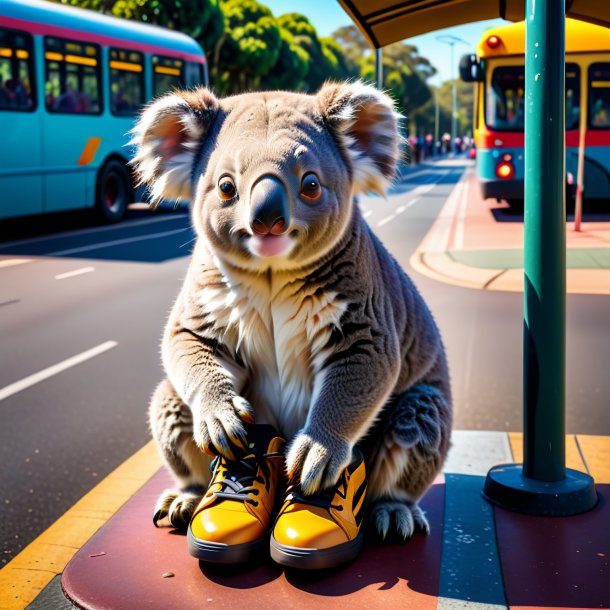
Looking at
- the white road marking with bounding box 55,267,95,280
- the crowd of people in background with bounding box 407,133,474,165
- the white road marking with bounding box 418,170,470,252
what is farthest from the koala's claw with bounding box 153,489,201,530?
the crowd of people in background with bounding box 407,133,474,165

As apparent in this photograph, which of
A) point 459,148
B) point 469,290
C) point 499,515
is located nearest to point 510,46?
point 469,290

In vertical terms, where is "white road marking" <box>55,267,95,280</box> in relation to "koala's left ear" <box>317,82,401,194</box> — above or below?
below

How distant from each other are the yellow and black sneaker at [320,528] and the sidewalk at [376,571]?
78mm

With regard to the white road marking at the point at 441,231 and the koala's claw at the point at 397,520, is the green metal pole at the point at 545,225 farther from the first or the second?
the white road marking at the point at 441,231

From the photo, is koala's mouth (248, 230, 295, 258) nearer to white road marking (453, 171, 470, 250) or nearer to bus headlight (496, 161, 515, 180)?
white road marking (453, 171, 470, 250)

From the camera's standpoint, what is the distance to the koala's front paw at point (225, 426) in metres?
2.57

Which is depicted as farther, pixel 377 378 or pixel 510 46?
pixel 510 46

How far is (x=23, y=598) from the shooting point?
2.73m

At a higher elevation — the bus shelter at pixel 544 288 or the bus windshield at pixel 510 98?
the bus windshield at pixel 510 98

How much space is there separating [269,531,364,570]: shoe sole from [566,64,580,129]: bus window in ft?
51.4

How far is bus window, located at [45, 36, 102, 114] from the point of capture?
Answer: 15.3 meters

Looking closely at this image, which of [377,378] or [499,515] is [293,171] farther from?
[499,515]

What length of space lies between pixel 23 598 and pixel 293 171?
1.54m

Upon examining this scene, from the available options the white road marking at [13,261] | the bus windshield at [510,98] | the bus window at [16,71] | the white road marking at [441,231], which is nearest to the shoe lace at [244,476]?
the white road marking at [13,261]
